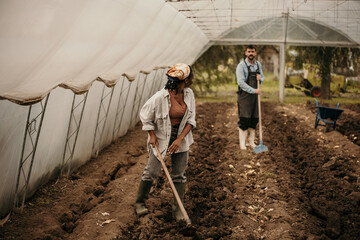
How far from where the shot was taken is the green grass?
44.4ft

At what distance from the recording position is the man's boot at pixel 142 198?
3.76m

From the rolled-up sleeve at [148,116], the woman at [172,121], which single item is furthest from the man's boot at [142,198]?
the rolled-up sleeve at [148,116]

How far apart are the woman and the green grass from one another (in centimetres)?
1058

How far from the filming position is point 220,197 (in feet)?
14.5

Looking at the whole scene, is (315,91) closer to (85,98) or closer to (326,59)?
(326,59)

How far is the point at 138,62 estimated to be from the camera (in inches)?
241

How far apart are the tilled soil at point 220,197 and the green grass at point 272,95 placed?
6.68 m

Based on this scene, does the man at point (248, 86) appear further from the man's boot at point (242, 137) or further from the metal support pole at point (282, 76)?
the metal support pole at point (282, 76)

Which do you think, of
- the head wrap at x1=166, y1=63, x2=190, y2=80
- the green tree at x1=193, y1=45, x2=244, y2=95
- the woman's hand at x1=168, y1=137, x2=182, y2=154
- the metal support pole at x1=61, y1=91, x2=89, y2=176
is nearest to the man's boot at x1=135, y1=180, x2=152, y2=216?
the woman's hand at x1=168, y1=137, x2=182, y2=154

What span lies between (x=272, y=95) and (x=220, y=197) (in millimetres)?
10404

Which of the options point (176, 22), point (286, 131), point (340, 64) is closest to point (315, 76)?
point (340, 64)

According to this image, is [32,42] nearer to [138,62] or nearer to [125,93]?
[138,62]

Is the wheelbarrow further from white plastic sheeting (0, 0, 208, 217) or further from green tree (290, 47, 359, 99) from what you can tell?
green tree (290, 47, 359, 99)

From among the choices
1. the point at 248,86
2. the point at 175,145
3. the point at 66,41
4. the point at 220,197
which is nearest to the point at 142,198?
the point at 175,145
